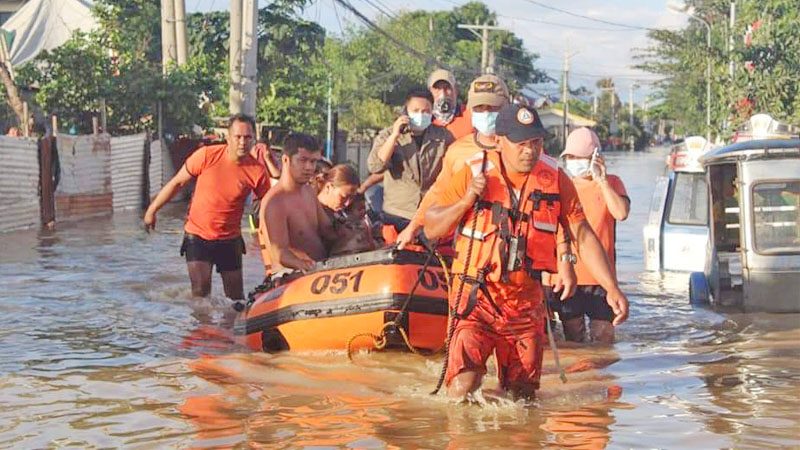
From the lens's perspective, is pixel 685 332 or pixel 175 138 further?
pixel 175 138

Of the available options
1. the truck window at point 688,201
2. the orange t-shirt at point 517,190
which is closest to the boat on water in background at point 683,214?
the truck window at point 688,201

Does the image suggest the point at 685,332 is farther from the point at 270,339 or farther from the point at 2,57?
the point at 2,57

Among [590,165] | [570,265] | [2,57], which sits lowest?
[570,265]

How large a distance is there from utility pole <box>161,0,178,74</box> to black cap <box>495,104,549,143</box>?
22.9m

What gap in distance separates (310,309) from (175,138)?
21144mm

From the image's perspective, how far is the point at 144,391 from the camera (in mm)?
7832

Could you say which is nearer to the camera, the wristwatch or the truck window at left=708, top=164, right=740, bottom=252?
the wristwatch

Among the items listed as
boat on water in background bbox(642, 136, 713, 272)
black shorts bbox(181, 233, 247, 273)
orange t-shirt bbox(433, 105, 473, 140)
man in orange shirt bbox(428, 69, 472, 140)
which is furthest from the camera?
boat on water in background bbox(642, 136, 713, 272)

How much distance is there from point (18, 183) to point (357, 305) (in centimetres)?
1257

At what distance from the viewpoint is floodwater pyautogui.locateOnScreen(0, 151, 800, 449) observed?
6.54 metres

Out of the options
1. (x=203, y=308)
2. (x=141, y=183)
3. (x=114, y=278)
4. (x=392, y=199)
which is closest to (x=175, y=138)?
(x=141, y=183)

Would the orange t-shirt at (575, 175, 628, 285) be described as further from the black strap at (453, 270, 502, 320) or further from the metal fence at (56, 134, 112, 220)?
the metal fence at (56, 134, 112, 220)

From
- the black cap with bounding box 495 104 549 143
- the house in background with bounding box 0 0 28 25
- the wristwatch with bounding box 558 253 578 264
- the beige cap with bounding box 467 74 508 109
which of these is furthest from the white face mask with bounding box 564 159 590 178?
the house in background with bounding box 0 0 28 25

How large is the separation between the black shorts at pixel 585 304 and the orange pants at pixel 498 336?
2.48m
